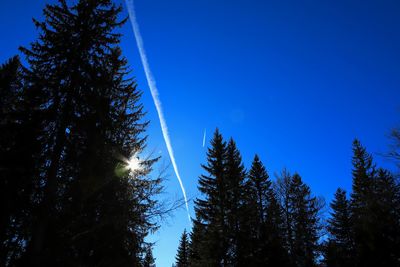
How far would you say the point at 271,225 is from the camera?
20406mm

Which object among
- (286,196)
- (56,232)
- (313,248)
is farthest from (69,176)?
(313,248)

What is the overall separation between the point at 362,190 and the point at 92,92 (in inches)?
1260

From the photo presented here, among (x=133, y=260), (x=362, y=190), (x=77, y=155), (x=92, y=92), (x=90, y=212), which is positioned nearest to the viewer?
(x=90, y=212)

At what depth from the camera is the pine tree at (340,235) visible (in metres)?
27.6

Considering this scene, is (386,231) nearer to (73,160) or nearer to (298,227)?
(298,227)

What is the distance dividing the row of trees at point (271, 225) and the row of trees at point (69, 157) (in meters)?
10.8

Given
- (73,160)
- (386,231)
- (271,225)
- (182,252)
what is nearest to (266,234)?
(271,225)

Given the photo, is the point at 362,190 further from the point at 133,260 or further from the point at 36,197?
the point at 36,197

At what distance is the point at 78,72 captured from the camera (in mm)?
9555

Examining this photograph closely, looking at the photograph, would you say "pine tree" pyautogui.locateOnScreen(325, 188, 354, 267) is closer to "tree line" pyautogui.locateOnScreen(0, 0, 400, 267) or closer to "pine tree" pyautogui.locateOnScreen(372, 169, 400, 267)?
"pine tree" pyautogui.locateOnScreen(372, 169, 400, 267)

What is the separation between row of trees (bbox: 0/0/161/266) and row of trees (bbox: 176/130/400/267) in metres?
10.8

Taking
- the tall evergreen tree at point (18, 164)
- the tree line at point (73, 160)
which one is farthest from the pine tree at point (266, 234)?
the tall evergreen tree at point (18, 164)

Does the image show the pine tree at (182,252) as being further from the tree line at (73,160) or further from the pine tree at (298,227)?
the tree line at (73,160)

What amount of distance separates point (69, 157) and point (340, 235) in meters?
34.9
